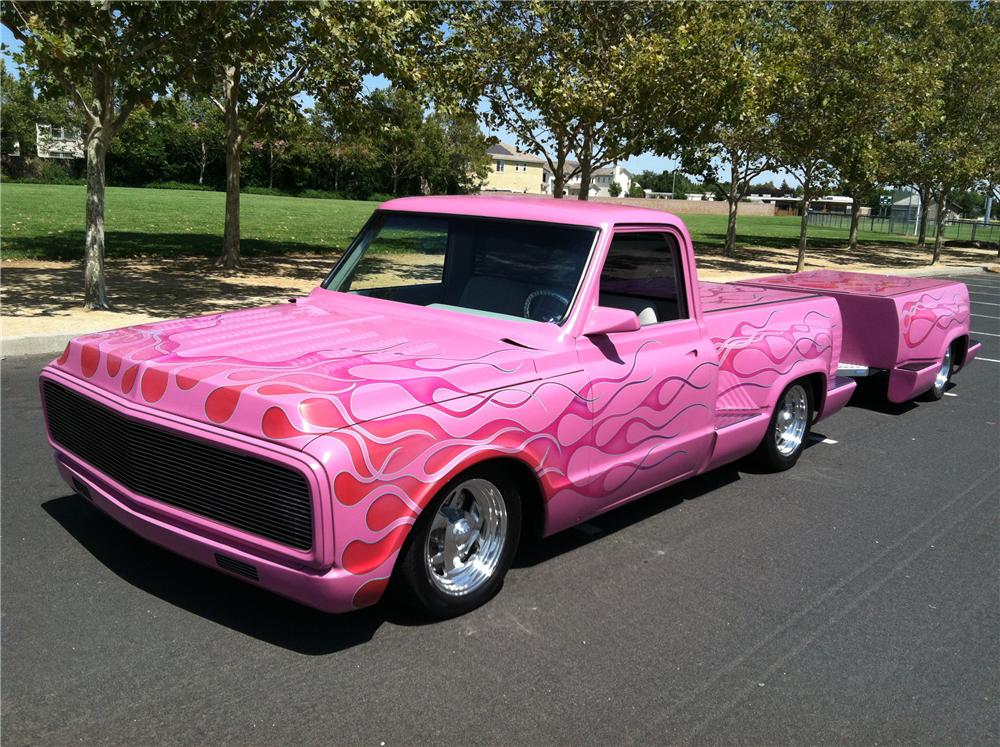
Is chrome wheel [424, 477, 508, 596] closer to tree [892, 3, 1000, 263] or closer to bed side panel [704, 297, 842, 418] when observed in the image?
bed side panel [704, 297, 842, 418]

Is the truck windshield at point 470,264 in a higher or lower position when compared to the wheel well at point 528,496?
higher

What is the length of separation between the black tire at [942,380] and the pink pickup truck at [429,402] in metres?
3.68

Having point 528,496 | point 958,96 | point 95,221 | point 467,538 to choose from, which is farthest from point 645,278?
point 958,96

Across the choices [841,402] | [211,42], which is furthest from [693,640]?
[211,42]

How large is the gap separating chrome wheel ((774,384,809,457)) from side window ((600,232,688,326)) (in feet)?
5.29

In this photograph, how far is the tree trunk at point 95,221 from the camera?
10812 mm

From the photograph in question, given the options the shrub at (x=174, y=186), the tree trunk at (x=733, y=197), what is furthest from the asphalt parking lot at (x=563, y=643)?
the shrub at (x=174, y=186)

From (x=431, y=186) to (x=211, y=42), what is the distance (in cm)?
6316

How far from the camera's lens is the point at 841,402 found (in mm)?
6660

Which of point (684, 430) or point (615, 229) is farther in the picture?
point (684, 430)

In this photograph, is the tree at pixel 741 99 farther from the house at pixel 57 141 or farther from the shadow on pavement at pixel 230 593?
the house at pixel 57 141

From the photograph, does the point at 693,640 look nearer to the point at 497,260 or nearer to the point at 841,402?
the point at 497,260

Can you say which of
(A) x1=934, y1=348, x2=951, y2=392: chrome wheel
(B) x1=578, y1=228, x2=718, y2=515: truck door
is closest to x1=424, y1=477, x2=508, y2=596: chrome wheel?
(B) x1=578, y1=228, x2=718, y2=515: truck door

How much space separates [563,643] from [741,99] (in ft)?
47.8
